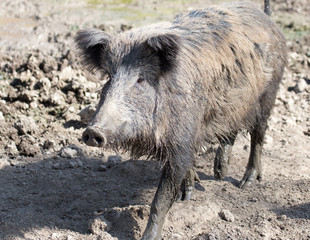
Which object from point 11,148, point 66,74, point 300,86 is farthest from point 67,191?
point 300,86

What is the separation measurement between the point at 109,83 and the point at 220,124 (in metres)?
1.19

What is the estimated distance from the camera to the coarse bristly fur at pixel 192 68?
13.1ft

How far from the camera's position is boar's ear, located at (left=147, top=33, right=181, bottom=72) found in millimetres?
3854

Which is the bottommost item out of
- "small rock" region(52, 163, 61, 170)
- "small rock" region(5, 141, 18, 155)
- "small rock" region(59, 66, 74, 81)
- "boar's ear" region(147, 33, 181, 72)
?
"small rock" region(5, 141, 18, 155)

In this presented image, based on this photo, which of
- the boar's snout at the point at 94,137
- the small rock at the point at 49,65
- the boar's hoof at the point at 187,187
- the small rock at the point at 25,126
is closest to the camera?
the boar's snout at the point at 94,137

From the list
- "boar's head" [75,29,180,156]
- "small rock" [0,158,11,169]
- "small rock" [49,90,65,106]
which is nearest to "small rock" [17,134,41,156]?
"small rock" [0,158,11,169]

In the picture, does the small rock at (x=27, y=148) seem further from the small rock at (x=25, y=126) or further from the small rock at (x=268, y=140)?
the small rock at (x=268, y=140)

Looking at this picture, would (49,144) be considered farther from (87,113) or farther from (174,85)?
(174,85)

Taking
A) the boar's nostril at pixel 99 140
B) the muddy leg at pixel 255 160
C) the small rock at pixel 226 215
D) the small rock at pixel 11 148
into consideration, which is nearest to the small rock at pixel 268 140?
the muddy leg at pixel 255 160

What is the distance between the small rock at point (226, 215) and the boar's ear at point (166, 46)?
4.76 ft

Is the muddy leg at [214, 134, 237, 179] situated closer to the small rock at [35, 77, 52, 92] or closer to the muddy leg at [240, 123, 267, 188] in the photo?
the muddy leg at [240, 123, 267, 188]

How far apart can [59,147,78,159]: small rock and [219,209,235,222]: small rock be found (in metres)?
1.86

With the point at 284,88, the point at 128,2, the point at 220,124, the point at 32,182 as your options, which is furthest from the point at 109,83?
the point at 128,2

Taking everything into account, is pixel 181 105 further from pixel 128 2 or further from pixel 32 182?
pixel 128 2
